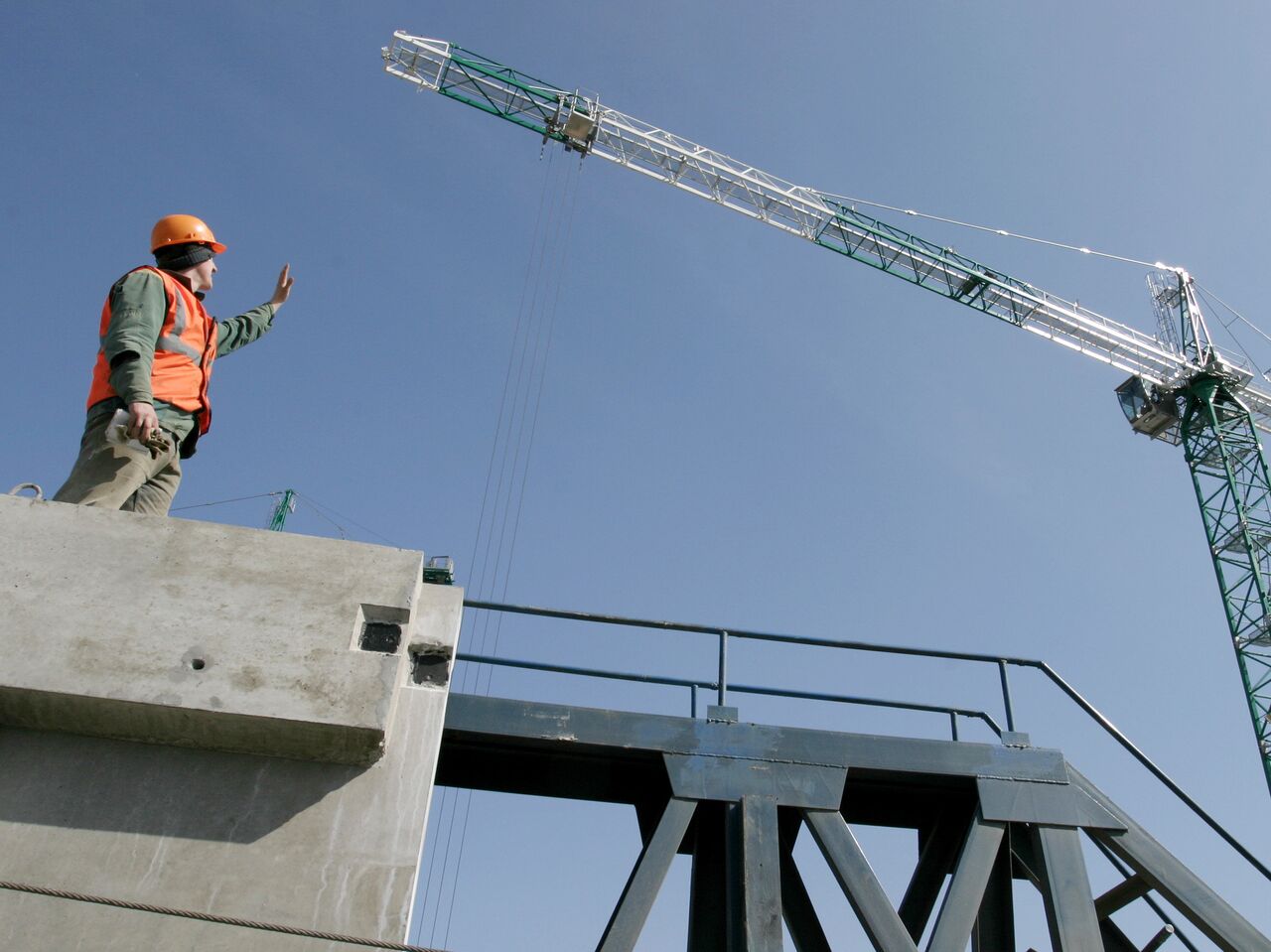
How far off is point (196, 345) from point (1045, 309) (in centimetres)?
4693

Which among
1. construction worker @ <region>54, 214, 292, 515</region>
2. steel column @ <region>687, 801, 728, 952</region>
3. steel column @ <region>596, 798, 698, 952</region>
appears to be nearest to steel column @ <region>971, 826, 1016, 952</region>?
steel column @ <region>687, 801, 728, 952</region>

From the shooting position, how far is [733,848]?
6164 mm

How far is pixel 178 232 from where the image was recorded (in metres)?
6.43

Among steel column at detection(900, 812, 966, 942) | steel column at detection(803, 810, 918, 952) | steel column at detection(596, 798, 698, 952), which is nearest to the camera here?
steel column at detection(596, 798, 698, 952)

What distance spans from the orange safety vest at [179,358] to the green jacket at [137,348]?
0.05 m

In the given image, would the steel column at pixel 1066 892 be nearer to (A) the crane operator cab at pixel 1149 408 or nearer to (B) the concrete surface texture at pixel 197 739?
(B) the concrete surface texture at pixel 197 739

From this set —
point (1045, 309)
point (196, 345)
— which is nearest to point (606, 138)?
point (1045, 309)

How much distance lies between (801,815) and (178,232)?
478 cm

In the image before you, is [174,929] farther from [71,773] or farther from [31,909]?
[71,773]

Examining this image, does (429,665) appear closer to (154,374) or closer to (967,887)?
(154,374)

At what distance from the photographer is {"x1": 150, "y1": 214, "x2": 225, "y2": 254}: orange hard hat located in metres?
6.42

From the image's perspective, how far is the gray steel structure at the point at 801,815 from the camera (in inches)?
236

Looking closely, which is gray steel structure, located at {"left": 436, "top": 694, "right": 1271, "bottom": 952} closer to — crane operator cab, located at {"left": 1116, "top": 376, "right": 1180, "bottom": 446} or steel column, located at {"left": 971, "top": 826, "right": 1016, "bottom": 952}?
steel column, located at {"left": 971, "top": 826, "right": 1016, "bottom": 952}

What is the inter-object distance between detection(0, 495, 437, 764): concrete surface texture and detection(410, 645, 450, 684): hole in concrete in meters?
0.17
